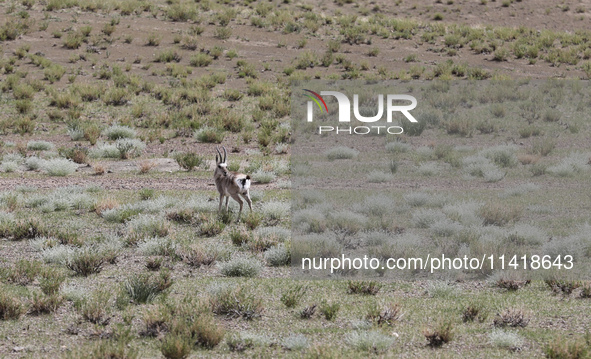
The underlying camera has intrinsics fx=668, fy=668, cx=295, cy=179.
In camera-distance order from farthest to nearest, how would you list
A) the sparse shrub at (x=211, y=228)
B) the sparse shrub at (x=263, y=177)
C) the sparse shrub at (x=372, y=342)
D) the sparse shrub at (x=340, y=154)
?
the sparse shrub at (x=340, y=154), the sparse shrub at (x=263, y=177), the sparse shrub at (x=211, y=228), the sparse shrub at (x=372, y=342)

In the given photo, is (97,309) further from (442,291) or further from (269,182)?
(269,182)

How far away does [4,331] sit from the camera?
25.7 ft

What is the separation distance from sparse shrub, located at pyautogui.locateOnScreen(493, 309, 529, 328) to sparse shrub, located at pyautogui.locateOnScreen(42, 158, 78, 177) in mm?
12635

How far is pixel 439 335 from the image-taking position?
7586 millimetres

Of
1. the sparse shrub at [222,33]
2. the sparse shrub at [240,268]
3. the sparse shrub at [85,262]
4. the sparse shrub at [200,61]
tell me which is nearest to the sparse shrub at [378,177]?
the sparse shrub at [240,268]

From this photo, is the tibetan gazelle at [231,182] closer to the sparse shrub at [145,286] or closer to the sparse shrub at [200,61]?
the sparse shrub at [145,286]

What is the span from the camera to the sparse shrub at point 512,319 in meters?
8.16

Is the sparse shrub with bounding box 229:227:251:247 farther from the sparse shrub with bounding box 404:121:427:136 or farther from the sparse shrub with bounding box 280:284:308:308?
the sparse shrub with bounding box 404:121:427:136

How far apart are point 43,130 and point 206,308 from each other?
17.0 metres

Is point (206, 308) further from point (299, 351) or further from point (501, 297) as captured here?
point (501, 297)

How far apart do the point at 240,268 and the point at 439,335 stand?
3.63m

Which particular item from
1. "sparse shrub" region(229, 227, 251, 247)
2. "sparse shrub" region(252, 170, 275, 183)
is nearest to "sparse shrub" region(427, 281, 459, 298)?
"sparse shrub" region(229, 227, 251, 247)

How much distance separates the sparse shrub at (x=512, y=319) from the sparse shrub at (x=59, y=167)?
1264cm

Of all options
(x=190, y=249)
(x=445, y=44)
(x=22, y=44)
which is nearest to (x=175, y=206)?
(x=190, y=249)
